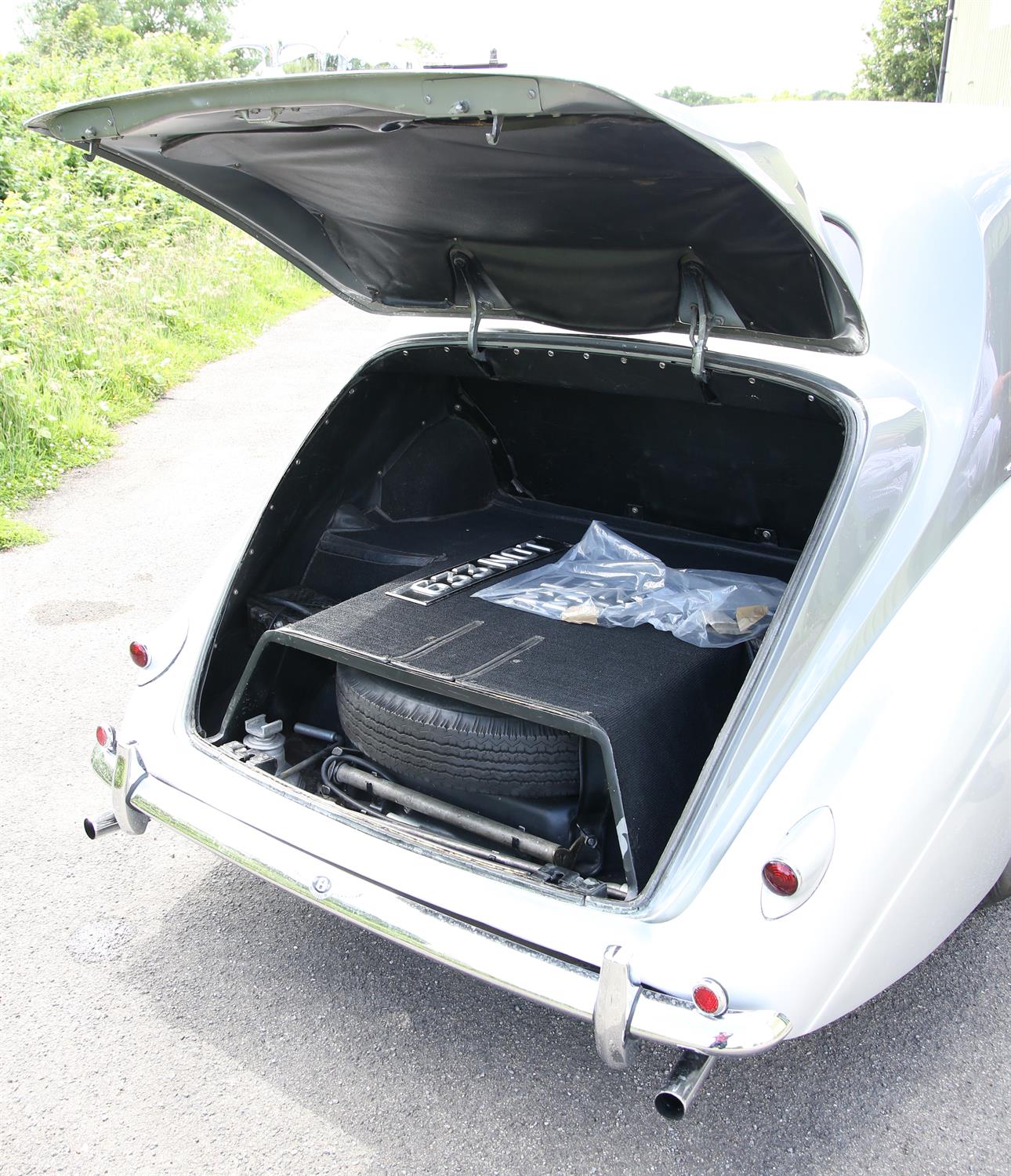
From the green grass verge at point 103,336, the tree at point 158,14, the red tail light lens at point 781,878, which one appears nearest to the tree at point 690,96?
the red tail light lens at point 781,878

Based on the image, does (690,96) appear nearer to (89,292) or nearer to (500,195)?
(89,292)

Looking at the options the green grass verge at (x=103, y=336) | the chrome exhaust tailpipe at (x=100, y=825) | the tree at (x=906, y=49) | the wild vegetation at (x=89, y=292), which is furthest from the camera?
the tree at (x=906, y=49)

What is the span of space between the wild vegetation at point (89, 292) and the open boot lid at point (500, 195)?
11.0ft

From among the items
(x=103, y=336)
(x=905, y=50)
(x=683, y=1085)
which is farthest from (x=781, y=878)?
(x=905, y=50)

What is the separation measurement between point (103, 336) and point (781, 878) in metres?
7.37

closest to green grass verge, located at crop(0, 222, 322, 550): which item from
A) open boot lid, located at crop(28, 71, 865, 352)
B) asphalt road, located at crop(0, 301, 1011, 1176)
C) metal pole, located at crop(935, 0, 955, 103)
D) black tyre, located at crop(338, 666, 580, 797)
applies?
asphalt road, located at crop(0, 301, 1011, 1176)

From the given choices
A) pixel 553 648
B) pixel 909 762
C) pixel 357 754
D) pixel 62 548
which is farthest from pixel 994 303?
pixel 62 548

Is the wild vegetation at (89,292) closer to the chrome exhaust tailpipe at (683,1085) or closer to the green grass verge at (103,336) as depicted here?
the green grass verge at (103,336)

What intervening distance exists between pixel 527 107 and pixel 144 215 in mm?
11768

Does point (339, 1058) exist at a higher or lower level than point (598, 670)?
lower

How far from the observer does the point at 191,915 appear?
2715 mm

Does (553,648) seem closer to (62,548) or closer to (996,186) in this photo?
(996,186)

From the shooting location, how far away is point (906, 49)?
29.8 meters

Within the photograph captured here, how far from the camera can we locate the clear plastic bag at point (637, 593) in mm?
2627
